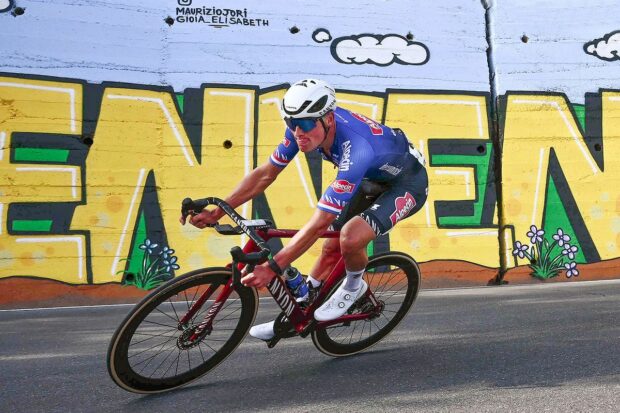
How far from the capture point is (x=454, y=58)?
1030cm

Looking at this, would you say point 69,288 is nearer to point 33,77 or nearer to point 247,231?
point 33,77

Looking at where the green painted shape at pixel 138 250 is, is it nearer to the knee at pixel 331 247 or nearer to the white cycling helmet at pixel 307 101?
the knee at pixel 331 247

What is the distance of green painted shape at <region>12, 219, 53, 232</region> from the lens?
8.47 meters

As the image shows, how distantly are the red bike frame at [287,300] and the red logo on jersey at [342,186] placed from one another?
428 millimetres

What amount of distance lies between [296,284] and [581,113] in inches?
315

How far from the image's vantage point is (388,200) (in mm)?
4328

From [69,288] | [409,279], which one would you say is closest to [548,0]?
[409,279]

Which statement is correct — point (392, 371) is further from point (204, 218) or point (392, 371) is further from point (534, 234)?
point (534, 234)

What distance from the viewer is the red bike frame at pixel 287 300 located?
382cm

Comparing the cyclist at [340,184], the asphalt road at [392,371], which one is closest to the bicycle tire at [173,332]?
the asphalt road at [392,371]

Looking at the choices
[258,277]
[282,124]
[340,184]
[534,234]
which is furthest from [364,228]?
[534,234]

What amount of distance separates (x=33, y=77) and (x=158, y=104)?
5.58ft

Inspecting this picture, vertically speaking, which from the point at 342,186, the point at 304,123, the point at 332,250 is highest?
the point at 304,123

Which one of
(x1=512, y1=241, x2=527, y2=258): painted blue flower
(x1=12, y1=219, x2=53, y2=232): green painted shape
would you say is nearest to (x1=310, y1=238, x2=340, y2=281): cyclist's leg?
(x1=12, y1=219, x2=53, y2=232): green painted shape
